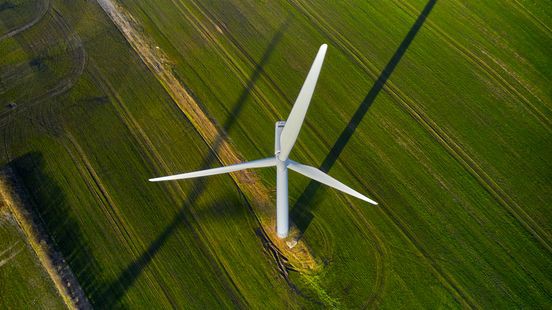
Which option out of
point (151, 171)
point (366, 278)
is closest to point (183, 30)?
point (151, 171)

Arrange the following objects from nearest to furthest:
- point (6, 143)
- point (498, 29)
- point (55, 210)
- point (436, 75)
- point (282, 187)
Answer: point (282, 187) → point (55, 210) → point (6, 143) → point (436, 75) → point (498, 29)

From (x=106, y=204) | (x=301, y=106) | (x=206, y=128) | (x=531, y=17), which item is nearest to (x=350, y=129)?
(x=206, y=128)

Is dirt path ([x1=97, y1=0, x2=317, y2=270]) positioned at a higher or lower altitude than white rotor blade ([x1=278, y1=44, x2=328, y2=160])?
lower

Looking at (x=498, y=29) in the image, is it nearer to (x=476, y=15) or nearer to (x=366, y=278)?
(x=476, y=15)

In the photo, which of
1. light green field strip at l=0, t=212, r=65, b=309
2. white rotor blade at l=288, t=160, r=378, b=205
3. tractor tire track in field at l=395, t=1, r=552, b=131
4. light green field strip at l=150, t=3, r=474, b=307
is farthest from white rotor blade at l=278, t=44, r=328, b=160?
tractor tire track in field at l=395, t=1, r=552, b=131

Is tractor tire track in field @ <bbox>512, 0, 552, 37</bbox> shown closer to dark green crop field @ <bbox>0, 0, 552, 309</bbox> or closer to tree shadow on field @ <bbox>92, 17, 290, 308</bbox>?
dark green crop field @ <bbox>0, 0, 552, 309</bbox>

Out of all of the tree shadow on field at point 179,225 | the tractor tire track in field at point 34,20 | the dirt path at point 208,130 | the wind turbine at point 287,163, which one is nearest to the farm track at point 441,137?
the tree shadow on field at point 179,225

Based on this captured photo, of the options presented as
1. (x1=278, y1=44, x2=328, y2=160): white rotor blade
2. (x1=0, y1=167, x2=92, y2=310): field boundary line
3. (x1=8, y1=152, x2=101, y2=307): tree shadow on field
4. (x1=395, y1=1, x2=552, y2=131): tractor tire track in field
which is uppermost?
(x1=395, y1=1, x2=552, y2=131): tractor tire track in field

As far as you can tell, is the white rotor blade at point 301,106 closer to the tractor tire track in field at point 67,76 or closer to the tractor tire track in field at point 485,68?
the tractor tire track in field at point 67,76
